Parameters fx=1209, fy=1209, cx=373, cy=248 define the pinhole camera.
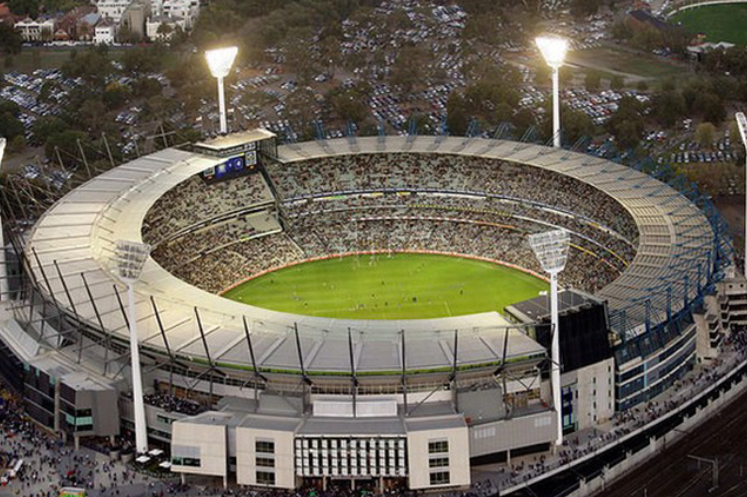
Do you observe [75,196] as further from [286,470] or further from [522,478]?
[522,478]

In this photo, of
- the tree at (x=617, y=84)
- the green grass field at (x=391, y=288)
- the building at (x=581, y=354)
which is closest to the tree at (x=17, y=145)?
the green grass field at (x=391, y=288)

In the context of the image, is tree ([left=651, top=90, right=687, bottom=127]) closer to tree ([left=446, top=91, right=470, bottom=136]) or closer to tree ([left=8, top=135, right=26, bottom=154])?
tree ([left=446, top=91, right=470, bottom=136])

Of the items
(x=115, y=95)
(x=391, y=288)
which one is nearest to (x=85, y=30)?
(x=115, y=95)

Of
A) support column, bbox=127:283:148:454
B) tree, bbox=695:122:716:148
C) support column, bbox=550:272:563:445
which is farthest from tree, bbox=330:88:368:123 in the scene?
support column, bbox=550:272:563:445

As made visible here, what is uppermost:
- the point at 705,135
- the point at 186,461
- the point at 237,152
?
the point at 237,152

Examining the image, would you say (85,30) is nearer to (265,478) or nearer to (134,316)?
(134,316)

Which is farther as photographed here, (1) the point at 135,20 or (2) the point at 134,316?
(1) the point at 135,20

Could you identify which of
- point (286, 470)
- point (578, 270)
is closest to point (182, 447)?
point (286, 470)

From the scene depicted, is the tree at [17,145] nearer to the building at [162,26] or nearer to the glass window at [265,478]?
the building at [162,26]

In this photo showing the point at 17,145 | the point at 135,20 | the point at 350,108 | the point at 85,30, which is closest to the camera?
the point at 17,145
